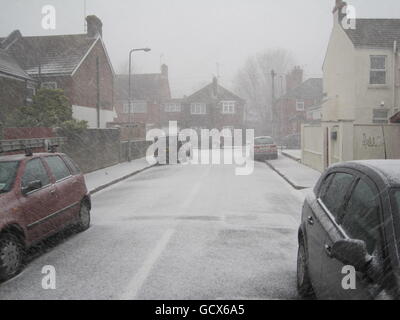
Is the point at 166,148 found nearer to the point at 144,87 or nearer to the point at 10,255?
the point at 10,255

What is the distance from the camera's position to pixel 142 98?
222 feet

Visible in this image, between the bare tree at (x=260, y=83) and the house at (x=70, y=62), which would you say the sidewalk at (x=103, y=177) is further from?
the bare tree at (x=260, y=83)

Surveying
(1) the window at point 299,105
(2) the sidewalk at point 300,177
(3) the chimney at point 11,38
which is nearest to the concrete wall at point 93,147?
(2) the sidewalk at point 300,177

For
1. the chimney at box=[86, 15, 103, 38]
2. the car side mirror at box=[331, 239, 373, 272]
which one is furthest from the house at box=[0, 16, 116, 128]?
the car side mirror at box=[331, 239, 373, 272]

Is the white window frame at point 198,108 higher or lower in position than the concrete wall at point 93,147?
higher

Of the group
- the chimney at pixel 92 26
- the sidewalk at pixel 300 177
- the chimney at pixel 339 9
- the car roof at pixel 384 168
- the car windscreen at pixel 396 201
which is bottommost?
the sidewalk at pixel 300 177

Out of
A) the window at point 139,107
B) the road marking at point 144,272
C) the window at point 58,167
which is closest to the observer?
the road marking at point 144,272

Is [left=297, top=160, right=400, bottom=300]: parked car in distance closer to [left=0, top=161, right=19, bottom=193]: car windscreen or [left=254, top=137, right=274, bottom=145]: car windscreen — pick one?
[left=0, top=161, right=19, bottom=193]: car windscreen

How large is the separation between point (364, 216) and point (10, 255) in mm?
4467

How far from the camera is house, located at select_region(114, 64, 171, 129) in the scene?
67.8 meters

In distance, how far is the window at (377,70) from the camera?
82.3 feet
